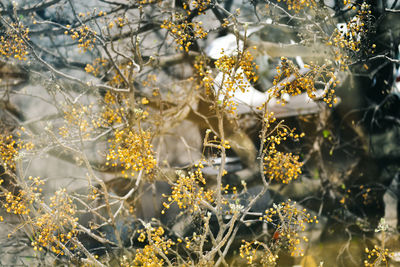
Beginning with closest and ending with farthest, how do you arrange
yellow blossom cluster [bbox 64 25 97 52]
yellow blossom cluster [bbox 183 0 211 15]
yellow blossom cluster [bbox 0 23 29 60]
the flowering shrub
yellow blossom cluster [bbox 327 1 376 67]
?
1. yellow blossom cluster [bbox 64 25 97 52]
2. yellow blossom cluster [bbox 327 1 376 67]
3. yellow blossom cluster [bbox 0 23 29 60]
4. yellow blossom cluster [bbox 183 0 211 15]
5. the flowering shrub

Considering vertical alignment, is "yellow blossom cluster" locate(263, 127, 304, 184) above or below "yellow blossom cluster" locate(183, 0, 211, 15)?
below

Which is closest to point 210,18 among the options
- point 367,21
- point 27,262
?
point 367,21

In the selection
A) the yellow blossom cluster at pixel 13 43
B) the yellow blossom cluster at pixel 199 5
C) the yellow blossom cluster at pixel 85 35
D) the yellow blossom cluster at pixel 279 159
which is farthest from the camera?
the yellow blossom cluster at pixel 199 5

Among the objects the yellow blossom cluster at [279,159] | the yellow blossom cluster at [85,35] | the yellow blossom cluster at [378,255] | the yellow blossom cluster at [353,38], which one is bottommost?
the yellow blossom cluster at [378,255]

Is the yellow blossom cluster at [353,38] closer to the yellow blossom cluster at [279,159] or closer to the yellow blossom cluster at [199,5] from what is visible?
the yellow blossom cluster at [279,159]

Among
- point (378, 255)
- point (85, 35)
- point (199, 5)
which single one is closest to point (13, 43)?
point (85, 35)

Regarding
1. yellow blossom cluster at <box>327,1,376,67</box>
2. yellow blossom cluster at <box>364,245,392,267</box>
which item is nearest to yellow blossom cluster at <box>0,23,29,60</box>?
yellow blossom cluster at <box>327,1,376,67</box>

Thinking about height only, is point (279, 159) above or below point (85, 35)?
below

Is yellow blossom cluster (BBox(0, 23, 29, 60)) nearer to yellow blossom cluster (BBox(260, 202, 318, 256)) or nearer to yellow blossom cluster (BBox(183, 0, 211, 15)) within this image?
yellow blossom cluster (BBox(183, 0, 211, 15))

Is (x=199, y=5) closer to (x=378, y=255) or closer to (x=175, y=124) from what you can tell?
(x=175, y=124)

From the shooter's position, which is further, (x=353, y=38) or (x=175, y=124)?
(x=175, y=124)

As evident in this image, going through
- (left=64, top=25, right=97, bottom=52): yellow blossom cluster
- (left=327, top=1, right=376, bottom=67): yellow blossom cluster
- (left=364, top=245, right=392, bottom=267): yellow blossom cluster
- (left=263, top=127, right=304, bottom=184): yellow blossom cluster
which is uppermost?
(left=64, top=25, right=97, bottom=52): yellow blossom cluster

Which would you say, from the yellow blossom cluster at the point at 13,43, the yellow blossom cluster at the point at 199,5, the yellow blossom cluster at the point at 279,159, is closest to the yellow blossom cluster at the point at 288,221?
the yellow blossom cluster at the point at 279,159

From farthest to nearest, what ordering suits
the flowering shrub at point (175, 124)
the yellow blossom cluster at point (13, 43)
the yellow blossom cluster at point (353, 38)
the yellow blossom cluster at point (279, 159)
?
the flowering shrub at point (175, 124), the yellow blossom cluster at point (13, 43), the yellow blossom cluster at point (353, 38), the yellow blossom cluster at point (279, 159)
